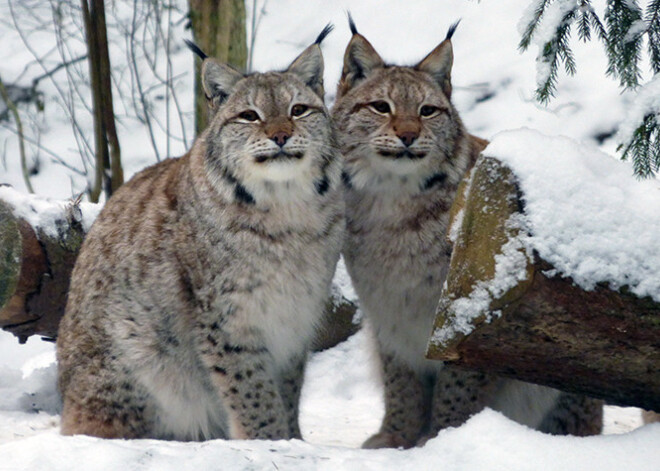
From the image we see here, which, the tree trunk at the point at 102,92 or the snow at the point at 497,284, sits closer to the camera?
the snow at the point at 497,284

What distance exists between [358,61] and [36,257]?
7.31 feet

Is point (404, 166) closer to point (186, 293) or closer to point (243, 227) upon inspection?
point (243, 227)

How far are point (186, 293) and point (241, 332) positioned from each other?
1.14 ft

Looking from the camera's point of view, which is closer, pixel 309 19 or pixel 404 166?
pixel 404 166

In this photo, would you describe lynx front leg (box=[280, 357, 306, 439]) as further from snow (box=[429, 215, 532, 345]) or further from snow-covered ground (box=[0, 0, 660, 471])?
snow (box=[429, 215, 532, 345])

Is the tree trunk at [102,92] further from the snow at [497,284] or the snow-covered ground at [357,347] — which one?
the snow at [497,284]

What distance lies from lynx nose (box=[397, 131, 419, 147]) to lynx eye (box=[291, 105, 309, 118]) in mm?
458

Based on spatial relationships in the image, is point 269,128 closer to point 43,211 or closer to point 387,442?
point 387,442

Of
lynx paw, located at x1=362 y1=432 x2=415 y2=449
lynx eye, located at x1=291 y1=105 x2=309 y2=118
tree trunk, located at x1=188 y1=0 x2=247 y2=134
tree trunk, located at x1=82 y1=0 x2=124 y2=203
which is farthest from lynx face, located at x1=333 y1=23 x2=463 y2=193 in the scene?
tree trunk, located at x1=82 y1=0 x2=124 y2=203

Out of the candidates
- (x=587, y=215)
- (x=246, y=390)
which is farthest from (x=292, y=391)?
(x=587, y=215)

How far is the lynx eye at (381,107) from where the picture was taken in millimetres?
4348

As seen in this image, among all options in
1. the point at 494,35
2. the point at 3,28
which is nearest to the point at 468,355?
the point at 494,35

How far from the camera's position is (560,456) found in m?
2.77

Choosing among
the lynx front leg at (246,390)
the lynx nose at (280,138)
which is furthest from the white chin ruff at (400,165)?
the lynx front leg at (246,390)
